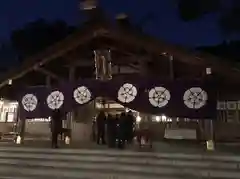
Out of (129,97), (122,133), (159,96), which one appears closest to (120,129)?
(122,133)

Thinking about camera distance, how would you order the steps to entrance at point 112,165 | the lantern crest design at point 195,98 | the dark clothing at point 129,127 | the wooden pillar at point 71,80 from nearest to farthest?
the steps to entrance at point 112,165 → the lantern crest design at point 195,98 → the dark clothing at point 129,127 → the wooden pillar at point 71,80

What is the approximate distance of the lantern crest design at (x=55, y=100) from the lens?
567 inches

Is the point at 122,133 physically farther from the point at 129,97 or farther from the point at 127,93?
the point at 127,93

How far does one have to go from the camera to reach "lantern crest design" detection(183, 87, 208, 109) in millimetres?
12344

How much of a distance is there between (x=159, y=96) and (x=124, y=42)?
2.71 m

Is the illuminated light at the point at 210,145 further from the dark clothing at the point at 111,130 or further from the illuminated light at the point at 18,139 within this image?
the illuminated light at the point at 18,139

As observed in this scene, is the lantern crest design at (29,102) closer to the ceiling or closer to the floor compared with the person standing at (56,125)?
closer to the ceiling

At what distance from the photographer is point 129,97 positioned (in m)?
13.4

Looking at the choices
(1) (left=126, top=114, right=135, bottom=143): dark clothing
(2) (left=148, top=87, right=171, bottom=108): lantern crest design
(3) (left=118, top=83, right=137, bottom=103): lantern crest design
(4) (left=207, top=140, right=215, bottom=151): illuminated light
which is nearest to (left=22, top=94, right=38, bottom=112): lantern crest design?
(3) (left=118, top=83, right=137, bottom=103): lantern crest design

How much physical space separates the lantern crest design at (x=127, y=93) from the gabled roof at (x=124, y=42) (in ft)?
5.58

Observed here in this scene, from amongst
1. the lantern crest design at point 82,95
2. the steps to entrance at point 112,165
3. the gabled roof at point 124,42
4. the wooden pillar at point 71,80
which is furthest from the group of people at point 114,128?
the gabled roof at point 124,42

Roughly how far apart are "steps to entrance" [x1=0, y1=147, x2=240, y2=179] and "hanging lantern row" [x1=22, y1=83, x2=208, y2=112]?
269cm

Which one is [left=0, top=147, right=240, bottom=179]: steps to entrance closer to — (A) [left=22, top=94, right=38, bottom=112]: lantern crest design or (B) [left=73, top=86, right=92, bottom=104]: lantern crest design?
(B) [left=73, top=86, right=92, bottom=104]: lantern crest design

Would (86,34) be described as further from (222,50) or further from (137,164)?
(222,50)
